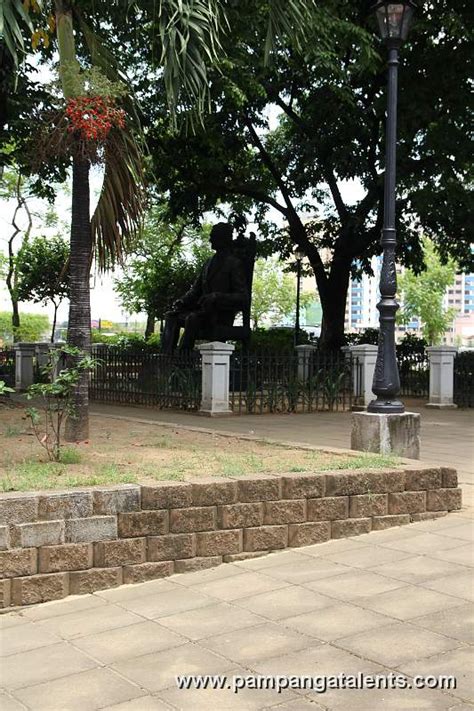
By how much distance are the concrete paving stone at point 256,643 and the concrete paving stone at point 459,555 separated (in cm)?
180

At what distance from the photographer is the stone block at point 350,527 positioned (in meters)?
6.27

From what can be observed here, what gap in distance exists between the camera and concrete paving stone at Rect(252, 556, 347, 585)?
534cm

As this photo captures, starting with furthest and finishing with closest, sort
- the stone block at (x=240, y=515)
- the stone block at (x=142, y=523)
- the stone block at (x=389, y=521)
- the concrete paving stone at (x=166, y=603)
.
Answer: the stone block at (x=389, y=521) < the stone block at (x=240, y=515) < the stone block at (x=142, y=523) < the concrete paving stone at (x=166, y=603)

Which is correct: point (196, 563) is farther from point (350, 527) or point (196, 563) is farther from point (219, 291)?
point (219, 291)

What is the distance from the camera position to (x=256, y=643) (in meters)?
4.18

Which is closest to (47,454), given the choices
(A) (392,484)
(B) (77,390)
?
(B) (77,390)

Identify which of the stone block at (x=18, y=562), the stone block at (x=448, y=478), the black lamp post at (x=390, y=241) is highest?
the black lamp post at (x=390, y=241)

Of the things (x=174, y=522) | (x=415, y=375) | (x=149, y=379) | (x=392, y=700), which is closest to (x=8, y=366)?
(x=149, y=379)

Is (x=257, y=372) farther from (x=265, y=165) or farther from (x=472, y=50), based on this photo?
(x=265, y=165)

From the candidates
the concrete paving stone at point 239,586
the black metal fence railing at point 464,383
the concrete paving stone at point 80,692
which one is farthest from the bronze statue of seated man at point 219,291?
the concrete paving stone at point 80,692

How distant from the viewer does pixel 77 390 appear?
8.11 meters

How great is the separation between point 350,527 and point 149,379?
10.3m

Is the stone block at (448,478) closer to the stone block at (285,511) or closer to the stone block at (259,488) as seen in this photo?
the stone block at (285,511)

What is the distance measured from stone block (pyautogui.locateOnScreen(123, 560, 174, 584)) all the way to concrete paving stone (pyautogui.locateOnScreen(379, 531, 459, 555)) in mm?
1753
